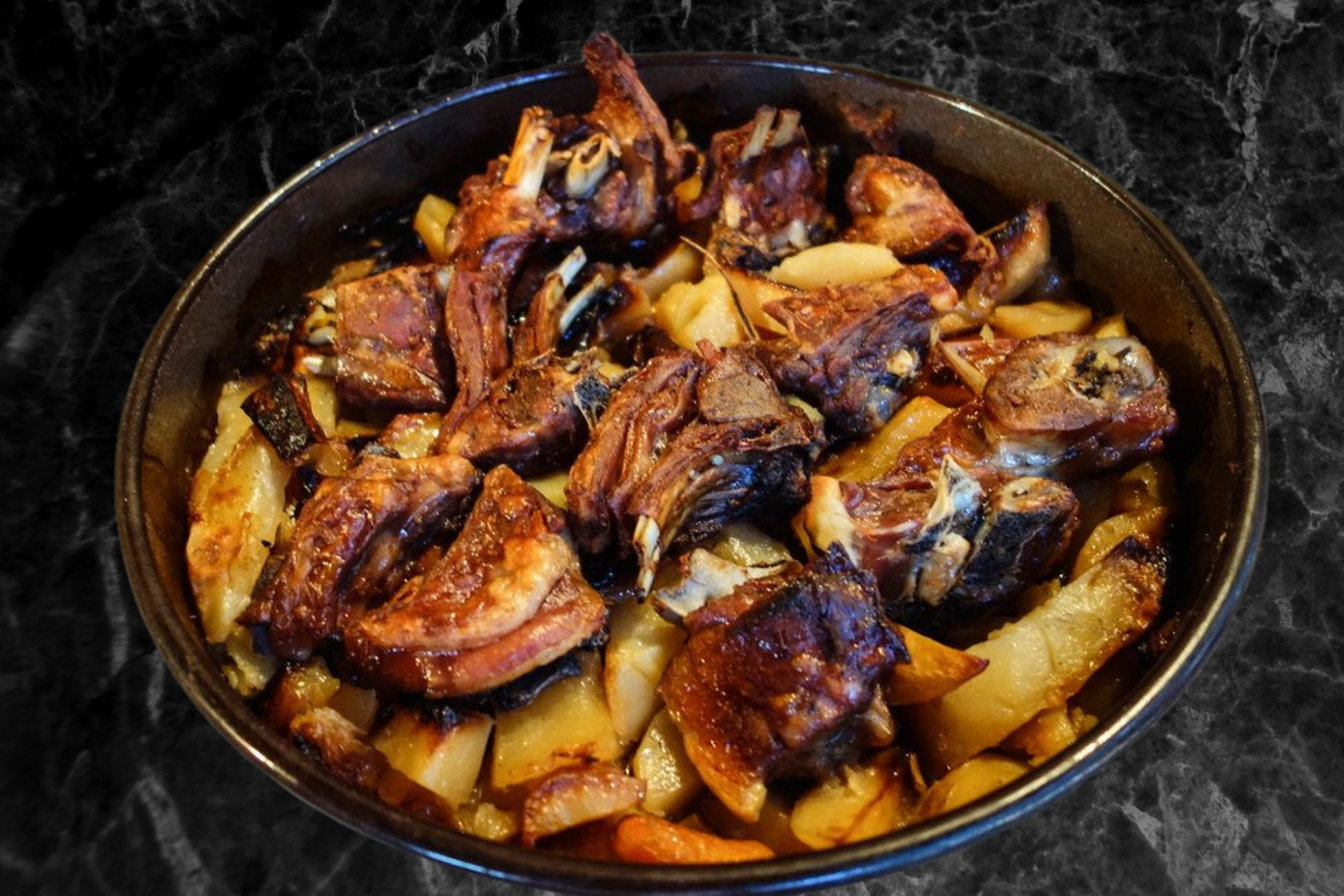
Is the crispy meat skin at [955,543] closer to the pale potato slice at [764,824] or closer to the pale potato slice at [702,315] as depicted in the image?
the pale potato slice at [764,824]

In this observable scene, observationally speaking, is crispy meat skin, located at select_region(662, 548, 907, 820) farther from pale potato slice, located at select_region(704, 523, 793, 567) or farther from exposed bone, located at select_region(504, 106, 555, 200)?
exposed bone, located at select_region(504, 106, 555, 200)

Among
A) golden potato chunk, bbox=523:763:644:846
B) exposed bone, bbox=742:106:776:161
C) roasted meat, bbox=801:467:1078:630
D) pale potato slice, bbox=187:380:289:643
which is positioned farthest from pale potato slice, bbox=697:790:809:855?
exposed bone, bbox=742:106:776:161

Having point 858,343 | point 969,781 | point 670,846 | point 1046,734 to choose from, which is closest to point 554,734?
point 670,846

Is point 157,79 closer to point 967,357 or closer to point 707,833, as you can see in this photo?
point 967,357

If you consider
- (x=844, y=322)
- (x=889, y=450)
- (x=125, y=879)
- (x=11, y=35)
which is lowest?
(x=125, y=879)

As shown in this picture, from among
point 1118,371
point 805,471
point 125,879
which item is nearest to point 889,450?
point 805,471
